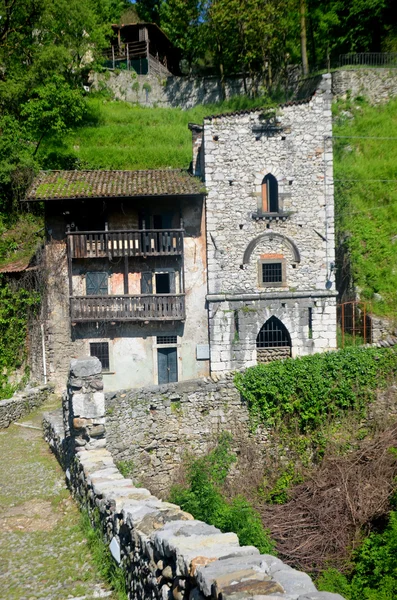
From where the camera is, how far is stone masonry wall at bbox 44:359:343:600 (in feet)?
11.8

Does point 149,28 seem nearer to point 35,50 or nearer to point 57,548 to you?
point 35,50

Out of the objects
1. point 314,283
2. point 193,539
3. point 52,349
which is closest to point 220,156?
point 314,283

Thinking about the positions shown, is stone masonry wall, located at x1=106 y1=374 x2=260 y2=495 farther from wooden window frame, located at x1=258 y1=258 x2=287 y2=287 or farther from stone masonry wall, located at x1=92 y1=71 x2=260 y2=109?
stone masonry wall, located at x1=92 y1=71 x2=260 y2=109

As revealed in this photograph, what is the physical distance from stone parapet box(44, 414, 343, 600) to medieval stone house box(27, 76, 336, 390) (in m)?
13.5

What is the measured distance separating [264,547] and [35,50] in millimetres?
28634

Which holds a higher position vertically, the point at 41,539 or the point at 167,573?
the point at 167,573

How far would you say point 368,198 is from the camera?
81.6 ft

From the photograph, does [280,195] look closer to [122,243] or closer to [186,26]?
[122,243]

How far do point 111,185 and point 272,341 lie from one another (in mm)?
8532

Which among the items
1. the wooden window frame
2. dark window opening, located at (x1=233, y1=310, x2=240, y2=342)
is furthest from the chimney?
dark window opening, located at (x1=233, y1=310, x2=240, y2=342)

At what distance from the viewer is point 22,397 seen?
709 inches

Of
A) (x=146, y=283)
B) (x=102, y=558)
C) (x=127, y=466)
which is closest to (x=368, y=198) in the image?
(x=146, y=283)

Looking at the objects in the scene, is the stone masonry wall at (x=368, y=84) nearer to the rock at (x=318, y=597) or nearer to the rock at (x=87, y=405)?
the rock at (x=87, y=405)

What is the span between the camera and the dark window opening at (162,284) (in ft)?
71.1
